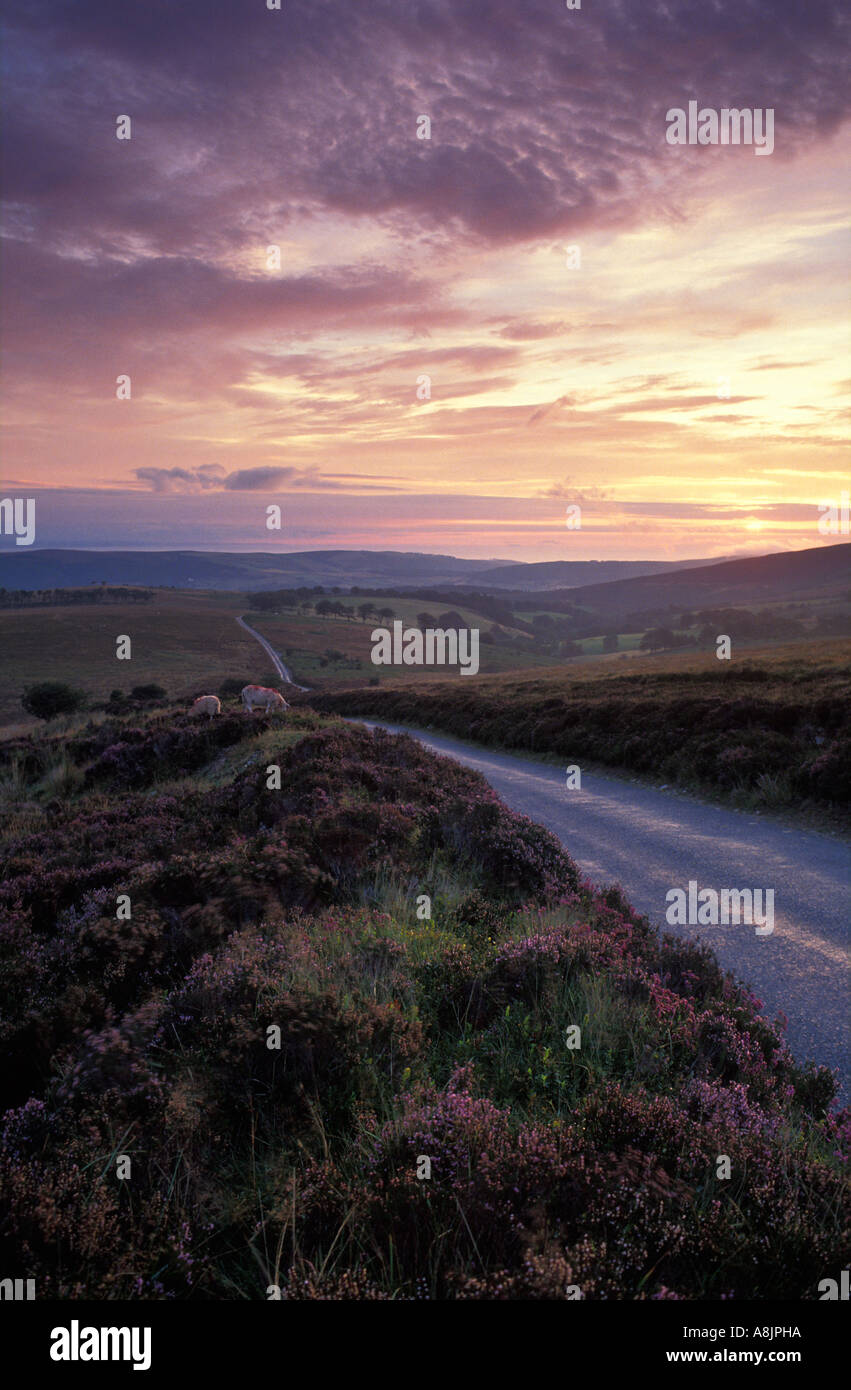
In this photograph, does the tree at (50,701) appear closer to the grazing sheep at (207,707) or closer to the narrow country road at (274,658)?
the grazing sheep at (207,707)

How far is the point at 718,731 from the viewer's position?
52.6ft

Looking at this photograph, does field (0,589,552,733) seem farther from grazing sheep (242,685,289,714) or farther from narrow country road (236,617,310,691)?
grazing sheep (242,685,289,714)

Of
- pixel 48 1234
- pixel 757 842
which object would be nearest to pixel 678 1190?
pixel 48 1234

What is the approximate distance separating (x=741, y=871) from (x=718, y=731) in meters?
7.73

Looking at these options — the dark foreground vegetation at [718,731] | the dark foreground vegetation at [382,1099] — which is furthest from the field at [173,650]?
the dark foreground vegetation at [382,1099]

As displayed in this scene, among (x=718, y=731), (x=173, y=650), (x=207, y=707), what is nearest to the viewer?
(x=718, y=731)

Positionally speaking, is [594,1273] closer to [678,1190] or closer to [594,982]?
[678,1190]

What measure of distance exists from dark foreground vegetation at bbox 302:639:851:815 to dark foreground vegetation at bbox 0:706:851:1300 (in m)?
7.33

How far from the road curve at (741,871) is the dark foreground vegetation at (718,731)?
3.10 feet

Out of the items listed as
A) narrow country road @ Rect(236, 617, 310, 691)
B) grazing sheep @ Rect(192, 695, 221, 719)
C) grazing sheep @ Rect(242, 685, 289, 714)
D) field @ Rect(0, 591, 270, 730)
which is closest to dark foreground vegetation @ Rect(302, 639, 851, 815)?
grazing sheep @ Rect(242, 685, 289, 714)

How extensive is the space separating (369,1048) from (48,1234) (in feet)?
5.57

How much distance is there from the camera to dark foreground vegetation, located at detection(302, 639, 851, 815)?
497 inches

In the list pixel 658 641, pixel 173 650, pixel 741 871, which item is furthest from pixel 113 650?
pixel 741 871

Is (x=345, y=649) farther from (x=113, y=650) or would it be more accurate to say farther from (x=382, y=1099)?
(x=382, y=1099)
